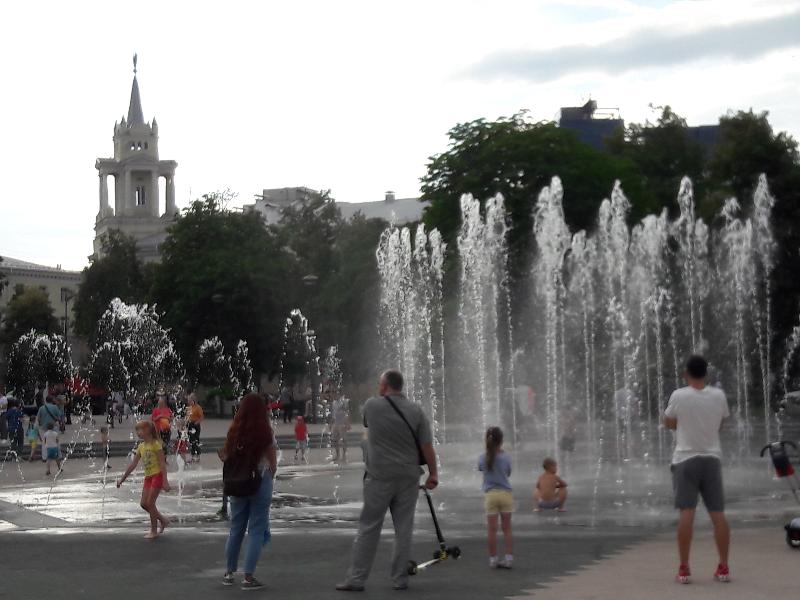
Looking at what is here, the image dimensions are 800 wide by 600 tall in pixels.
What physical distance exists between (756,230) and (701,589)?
1606 inches

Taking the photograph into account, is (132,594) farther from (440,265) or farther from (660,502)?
(440,265)

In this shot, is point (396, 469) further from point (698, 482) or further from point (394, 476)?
point (698, 482)

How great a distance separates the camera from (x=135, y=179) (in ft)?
601

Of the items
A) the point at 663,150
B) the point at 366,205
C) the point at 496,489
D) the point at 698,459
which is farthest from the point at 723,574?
the point at 366,205

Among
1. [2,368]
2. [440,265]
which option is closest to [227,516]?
[440,265]

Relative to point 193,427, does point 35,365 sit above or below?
above

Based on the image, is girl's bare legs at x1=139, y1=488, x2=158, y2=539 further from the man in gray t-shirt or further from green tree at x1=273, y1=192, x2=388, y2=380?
green tree at x1=273, y1=192, x2=388, y2=380

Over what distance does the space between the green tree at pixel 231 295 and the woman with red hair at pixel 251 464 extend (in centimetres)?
A: 5806

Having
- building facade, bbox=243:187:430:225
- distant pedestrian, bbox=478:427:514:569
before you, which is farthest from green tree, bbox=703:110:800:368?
building facade, bbox=243:187:430:225

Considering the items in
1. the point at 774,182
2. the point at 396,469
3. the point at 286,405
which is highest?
the point at 774,182

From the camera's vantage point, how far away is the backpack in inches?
458

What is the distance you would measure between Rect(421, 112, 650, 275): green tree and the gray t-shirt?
118 ft

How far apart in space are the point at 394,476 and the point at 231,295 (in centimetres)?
Answer: 6098

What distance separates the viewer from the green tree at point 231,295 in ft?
237
